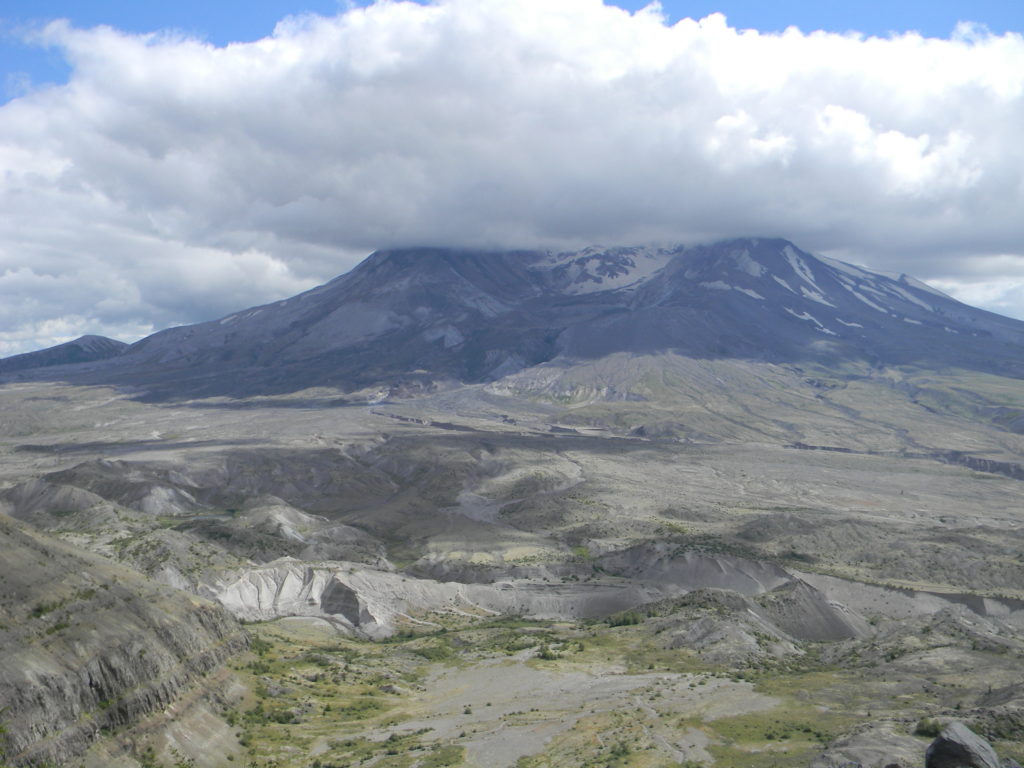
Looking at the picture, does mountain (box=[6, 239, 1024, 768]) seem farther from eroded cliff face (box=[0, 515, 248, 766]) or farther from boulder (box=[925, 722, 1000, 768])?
boulder (box=[925, 722, 1000, 768])

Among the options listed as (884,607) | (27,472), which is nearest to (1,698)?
(884,607)

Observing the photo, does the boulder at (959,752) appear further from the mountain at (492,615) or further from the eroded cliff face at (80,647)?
the eroded cliff face at (80,647)

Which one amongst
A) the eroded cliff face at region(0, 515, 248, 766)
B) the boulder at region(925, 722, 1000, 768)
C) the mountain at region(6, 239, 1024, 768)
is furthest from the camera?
the mountain at region(6, 239, 1024, 768)

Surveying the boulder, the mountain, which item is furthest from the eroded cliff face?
the boulder

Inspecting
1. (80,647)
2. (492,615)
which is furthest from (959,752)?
(492,615)

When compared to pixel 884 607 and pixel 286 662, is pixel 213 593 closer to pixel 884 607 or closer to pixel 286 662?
pixel 286 662

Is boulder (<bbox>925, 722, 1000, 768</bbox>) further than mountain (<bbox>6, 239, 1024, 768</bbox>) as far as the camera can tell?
No

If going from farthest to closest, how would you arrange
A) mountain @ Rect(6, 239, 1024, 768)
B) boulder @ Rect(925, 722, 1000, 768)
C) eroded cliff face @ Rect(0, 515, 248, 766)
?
1. mountain @ Rect(6, 239, 1024, 768)
2. eroded cliff face @ Rect(0, 515, 248, 766)
3. boulder @ Rect(925, 722, 1000, 768)

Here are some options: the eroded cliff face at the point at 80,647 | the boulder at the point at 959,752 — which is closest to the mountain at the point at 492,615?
the eroded cliff face at the point at 80,647
